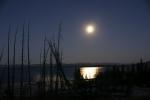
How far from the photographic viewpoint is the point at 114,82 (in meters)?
14.1

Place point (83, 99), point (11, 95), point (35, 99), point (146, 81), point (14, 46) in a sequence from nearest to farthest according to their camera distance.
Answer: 1. point (11, 95)
2. point (14, 46)
3. point (83, 99)
4. point (35, 99)
5. point (146, 81)

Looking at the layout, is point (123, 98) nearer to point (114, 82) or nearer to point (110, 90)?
point (110, 90)

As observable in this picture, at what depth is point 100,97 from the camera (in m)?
11.3

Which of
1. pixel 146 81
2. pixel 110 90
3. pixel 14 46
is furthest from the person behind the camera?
pixel 146 81

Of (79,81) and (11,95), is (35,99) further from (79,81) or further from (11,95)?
(11,95)

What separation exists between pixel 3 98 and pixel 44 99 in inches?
93.6

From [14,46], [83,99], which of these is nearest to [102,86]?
[83,99]

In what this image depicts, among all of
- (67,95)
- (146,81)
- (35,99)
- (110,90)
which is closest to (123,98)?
(110,90)

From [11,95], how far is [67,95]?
246 cm

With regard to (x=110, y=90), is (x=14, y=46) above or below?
above

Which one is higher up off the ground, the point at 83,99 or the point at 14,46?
the point at 14,46

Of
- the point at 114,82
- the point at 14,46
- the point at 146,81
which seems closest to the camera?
the point at 14,46

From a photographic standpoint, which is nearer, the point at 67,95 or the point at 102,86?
the point at 67,95

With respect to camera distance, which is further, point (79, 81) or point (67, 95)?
point (79, 81)
